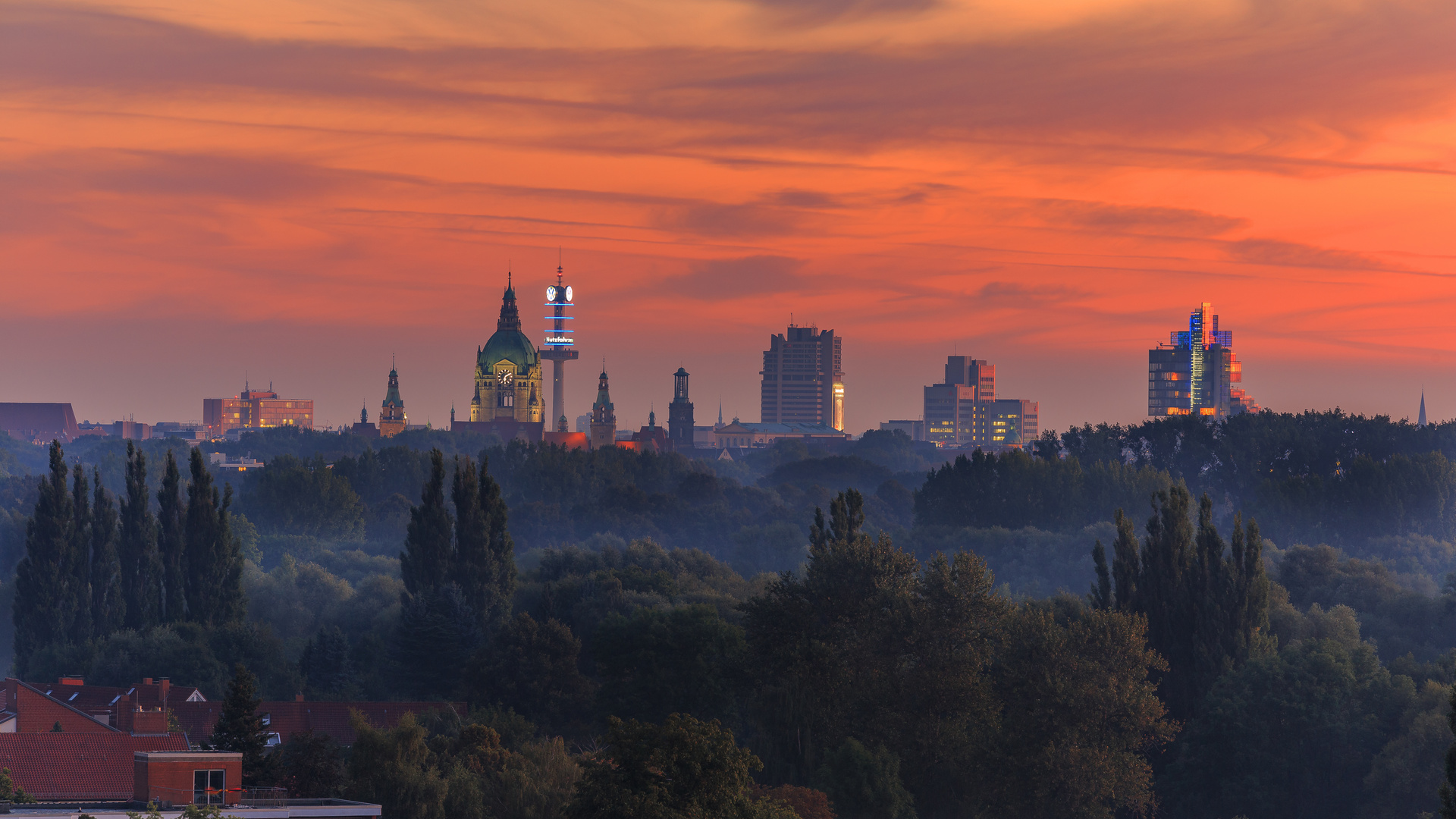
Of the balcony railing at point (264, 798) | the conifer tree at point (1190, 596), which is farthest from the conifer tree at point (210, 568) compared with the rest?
the conifer tree at point (1190, 596)

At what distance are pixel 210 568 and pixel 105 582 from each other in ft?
23.6

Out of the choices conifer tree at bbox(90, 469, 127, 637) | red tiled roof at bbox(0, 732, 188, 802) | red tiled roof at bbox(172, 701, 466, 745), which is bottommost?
red tiled roof at bbox(172, 701, 466, 745)

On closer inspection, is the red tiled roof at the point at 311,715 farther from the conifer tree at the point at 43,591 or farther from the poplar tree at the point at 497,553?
the conifer tree at the point at 43,591

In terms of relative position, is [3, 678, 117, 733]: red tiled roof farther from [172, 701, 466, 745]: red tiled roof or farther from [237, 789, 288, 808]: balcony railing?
[237, 789, 288, 808]: balcony railing

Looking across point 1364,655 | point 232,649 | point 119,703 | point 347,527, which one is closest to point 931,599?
point 1364,655

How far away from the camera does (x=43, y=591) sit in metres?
93.4

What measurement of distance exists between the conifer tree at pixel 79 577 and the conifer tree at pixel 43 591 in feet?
0.38

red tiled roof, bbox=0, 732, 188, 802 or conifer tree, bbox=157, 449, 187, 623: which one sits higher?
conifer tree, bbox=157, 449, 187, 623

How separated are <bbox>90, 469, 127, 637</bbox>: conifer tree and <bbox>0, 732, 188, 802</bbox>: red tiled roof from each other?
130 ft

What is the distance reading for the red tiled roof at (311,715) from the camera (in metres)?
73.7

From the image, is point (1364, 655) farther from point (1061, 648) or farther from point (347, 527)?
point (347, 527)

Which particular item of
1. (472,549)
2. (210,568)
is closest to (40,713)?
(210,568)

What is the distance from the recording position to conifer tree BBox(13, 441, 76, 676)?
93.4m

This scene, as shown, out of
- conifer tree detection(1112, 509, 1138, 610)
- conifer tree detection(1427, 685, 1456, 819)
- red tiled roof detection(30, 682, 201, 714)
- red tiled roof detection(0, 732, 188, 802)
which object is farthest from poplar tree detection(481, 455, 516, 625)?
conifer tree detection(1427, 685, 1456, 819)
